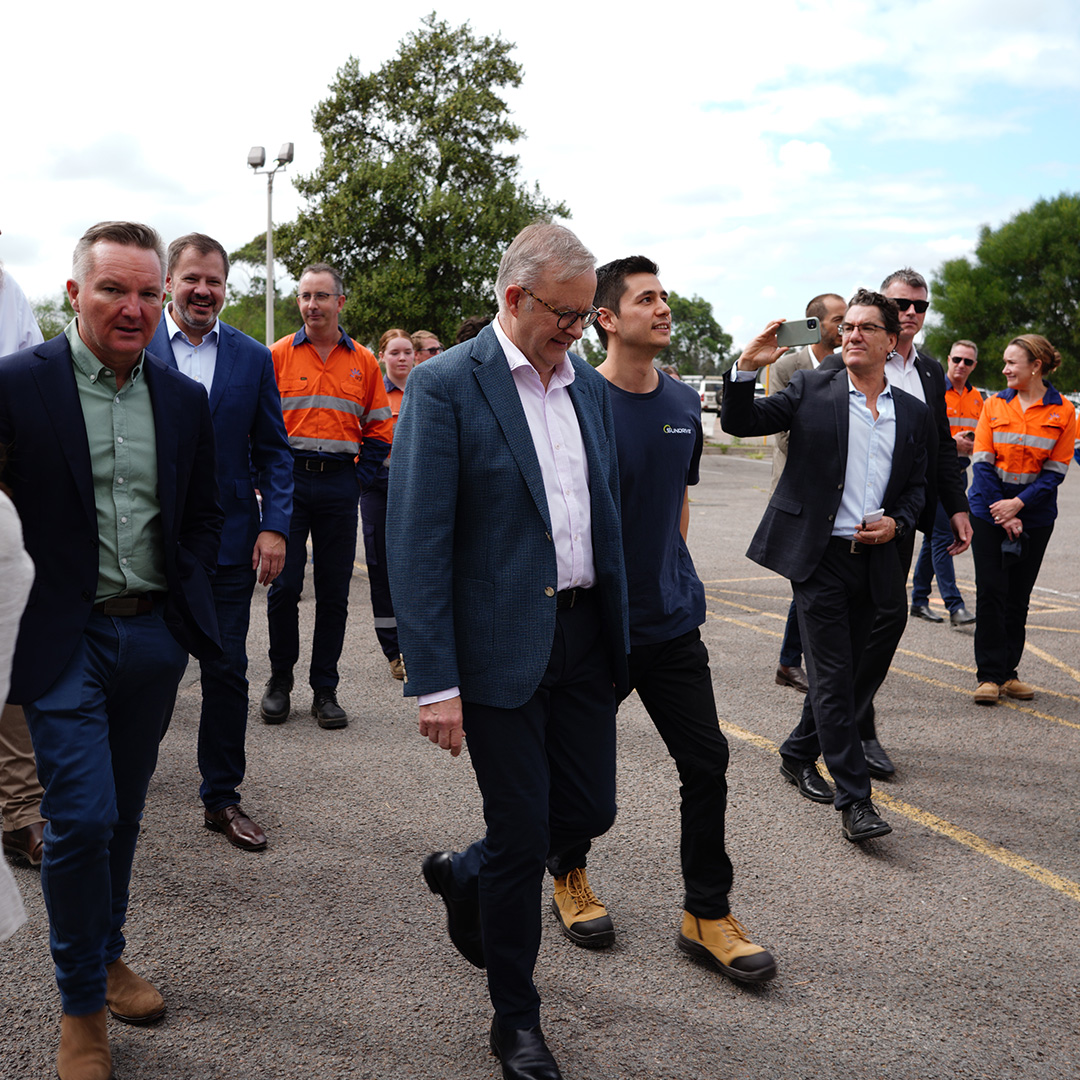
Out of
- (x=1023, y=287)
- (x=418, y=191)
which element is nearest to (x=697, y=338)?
(x=1023, y=287)

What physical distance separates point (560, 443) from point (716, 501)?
17.0m

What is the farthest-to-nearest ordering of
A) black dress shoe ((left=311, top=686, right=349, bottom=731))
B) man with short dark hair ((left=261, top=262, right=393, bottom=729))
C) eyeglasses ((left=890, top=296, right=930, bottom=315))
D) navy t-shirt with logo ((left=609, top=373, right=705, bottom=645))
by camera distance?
man with short dark hair ((left=261, top=262, right=393, bottom=729))
black dress shoe ((left=311, top=686, right=349, bottom=731))
eyeglasses ((left=890, top=296, right=930, bottom=315))
navy t-shirt with logo ((left=609, top=373, right=705, bottom=645))

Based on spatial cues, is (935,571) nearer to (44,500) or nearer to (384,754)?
(384,754)

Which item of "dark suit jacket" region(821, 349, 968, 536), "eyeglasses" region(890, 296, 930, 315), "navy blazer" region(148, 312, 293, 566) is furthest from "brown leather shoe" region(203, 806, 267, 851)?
"eyeglasses" region(890, 296, 930, 315)

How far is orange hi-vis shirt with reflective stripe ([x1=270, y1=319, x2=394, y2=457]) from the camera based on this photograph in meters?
6.02

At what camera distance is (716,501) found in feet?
64.1

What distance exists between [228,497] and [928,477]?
329cm

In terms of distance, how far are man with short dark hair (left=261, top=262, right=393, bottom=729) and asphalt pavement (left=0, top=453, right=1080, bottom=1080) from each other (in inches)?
13.6

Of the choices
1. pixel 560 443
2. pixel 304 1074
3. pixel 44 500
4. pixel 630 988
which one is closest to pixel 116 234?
pixel 44 500

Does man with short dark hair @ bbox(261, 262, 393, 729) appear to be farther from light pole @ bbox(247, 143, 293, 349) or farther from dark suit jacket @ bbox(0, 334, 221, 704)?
light pole @ bbox(247, 143, 293, 349)

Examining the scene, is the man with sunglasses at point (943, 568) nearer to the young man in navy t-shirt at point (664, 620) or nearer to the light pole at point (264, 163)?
the young man in navy t-shirt at point (664, 620)

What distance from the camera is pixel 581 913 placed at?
3549 millimetres

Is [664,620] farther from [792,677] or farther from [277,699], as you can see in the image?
[792,677]

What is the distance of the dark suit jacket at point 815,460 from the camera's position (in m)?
4.62
